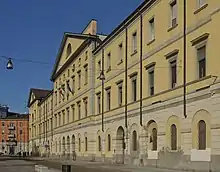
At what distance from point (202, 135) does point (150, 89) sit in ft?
33.4

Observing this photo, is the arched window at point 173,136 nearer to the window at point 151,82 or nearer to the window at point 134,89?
the window at point 151,82

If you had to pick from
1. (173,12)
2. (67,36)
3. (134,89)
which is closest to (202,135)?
(173,12)

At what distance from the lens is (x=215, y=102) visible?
1059 inches

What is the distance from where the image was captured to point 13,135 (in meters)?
161

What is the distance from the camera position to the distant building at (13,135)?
163 m

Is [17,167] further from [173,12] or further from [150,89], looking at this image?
[173,12]

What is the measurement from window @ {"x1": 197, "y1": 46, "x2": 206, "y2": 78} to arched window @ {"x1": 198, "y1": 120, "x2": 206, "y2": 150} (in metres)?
3.03

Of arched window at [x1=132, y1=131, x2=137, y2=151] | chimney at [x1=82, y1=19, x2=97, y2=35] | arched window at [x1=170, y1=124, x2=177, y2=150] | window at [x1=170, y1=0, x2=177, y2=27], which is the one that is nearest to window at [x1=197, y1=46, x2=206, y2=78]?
window at [x1=170, y1=0, x2=177, y2=27]

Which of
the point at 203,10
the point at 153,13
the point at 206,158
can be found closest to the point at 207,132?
the point at 206,158

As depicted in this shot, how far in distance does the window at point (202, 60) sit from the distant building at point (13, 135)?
13863 centimetres

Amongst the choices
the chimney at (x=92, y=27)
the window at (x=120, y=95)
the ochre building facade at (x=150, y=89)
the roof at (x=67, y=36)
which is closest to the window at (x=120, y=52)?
the ochre building facade at (x=150, y=89)

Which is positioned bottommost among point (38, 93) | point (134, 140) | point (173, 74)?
point (134, 140)

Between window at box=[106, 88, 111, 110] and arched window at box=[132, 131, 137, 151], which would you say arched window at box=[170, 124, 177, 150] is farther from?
window at box=[106, 88, 111, 110]

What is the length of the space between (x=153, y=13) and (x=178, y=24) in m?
5.16
